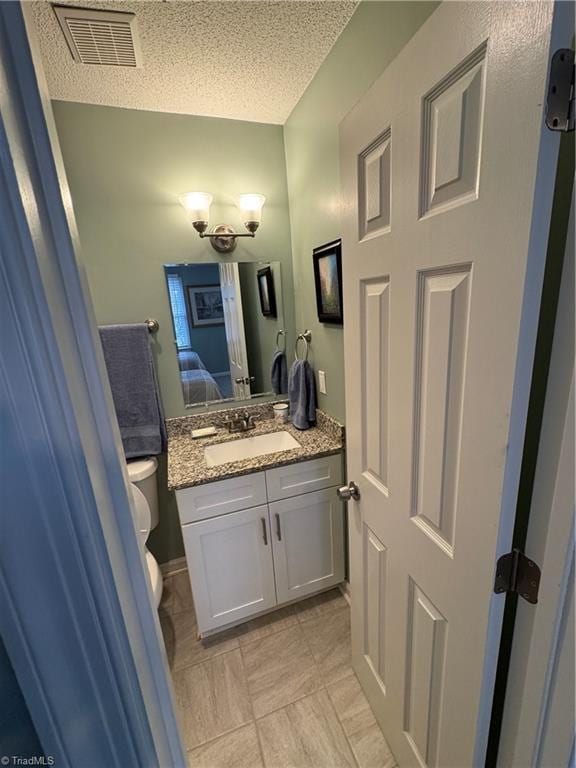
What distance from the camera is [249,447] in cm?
181

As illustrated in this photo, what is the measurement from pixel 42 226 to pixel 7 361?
155mm

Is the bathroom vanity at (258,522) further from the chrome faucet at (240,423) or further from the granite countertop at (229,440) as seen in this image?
the chrome faucet at (240,423)

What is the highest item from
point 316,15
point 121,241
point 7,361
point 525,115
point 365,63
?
point 316,15

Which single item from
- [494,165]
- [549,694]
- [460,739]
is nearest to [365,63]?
[494,165]

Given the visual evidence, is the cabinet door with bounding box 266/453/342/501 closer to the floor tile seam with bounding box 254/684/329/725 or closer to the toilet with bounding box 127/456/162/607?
the toilet with bounding box 127/456/162/607

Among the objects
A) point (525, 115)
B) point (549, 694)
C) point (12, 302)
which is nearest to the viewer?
point (12, 302)

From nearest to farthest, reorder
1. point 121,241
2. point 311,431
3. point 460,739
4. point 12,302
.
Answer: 1. point 12,302
2. point 460,739
3. point 121,241
4. point 311,431

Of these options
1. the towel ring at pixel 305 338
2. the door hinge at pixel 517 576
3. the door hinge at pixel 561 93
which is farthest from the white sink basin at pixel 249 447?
the door hinge at pixel 561 93

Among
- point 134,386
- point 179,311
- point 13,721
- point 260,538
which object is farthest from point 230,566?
point 179,311

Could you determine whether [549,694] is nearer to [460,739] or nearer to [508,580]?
[508,580]

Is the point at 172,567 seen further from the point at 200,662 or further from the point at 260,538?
the point at 260,538

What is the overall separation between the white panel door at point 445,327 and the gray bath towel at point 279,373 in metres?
0.98

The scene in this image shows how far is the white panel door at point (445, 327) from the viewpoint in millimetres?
487

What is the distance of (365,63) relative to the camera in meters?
1.09
